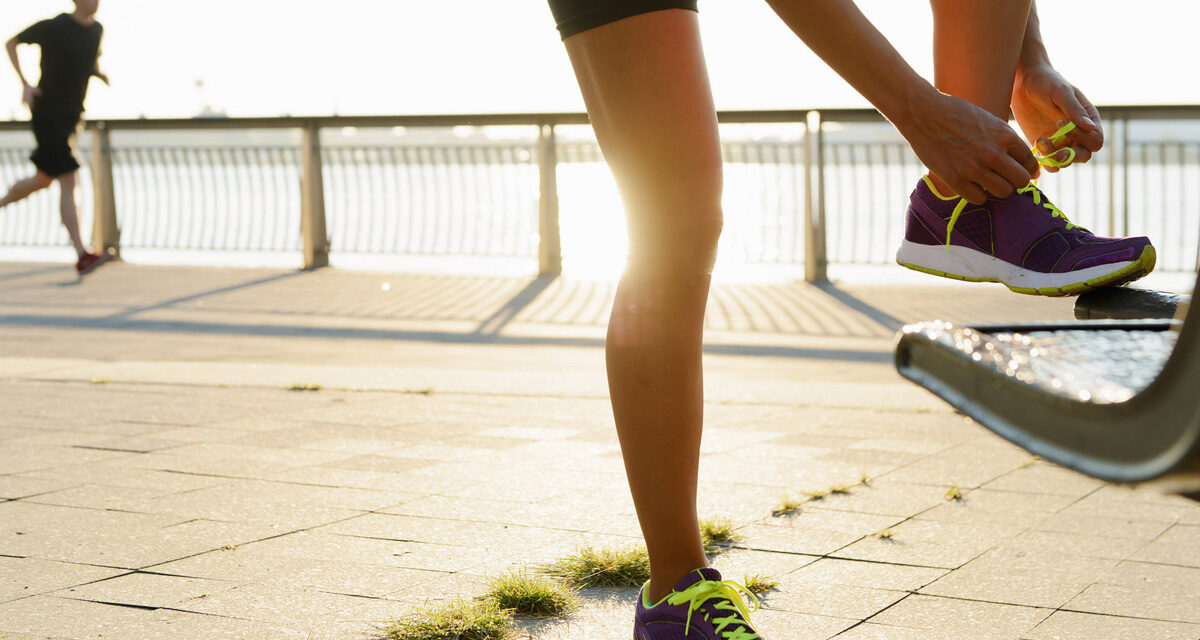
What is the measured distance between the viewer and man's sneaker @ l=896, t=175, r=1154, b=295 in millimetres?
1566

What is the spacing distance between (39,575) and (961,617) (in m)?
1.80

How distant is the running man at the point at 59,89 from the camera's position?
8977 mm

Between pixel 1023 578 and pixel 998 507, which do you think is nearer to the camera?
pixel 1023 578

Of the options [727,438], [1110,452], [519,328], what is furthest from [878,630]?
[519,328]

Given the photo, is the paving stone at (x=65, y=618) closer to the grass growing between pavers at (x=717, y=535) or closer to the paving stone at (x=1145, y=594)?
the grass growing between pavers at (x=717, y=535)

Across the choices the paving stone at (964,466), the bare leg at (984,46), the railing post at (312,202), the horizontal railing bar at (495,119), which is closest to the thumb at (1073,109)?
the bare leg at (984,46)

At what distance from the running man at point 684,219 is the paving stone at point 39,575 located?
121cm

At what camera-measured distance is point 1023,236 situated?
5.48ft

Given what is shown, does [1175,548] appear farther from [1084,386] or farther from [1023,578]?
[1084,386]

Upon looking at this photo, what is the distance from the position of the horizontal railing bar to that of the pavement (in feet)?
12.9

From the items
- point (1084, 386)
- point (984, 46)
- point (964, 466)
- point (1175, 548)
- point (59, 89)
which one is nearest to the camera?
point (1084, 386)

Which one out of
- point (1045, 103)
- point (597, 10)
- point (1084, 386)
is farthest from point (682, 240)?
point (1084, 386)

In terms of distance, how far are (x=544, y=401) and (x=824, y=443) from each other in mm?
1302

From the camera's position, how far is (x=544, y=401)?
489cm
